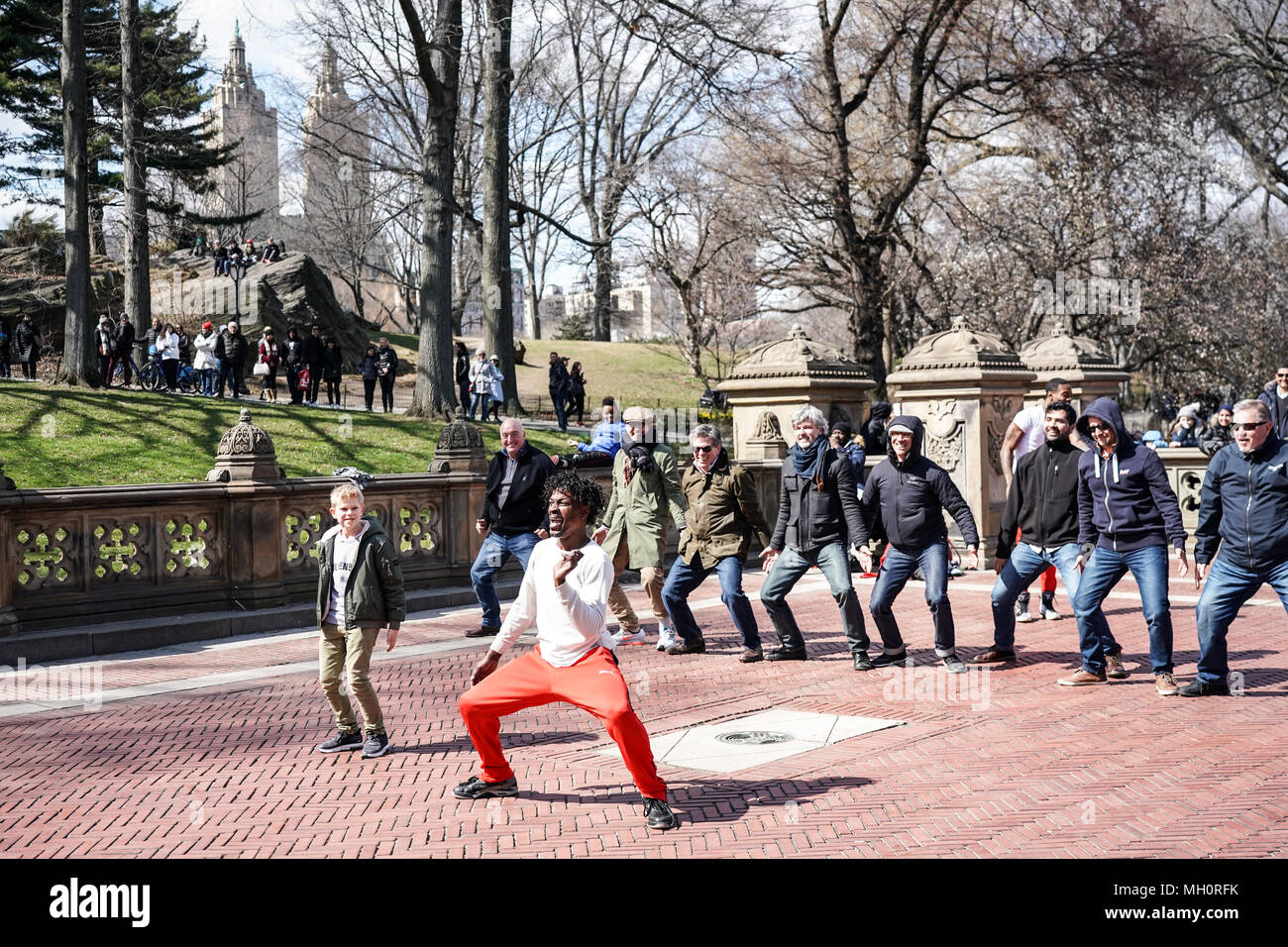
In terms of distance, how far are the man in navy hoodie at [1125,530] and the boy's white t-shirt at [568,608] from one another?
13.9 feet

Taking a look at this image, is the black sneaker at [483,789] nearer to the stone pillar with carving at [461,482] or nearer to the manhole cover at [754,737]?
the manhole cover at [754,737]

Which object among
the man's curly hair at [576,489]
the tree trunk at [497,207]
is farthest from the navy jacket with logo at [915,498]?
the tree trunk at [497,207]

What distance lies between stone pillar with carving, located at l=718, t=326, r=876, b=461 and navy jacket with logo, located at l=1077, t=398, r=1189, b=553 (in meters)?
9.20

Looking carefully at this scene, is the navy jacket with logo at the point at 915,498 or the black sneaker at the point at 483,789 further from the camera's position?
the navy jacket with logo at the point at 915,498

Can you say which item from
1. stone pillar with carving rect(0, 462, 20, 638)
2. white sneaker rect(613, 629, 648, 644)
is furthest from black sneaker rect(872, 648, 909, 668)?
stone pillar with carving rect(0, 462, 20, 638)

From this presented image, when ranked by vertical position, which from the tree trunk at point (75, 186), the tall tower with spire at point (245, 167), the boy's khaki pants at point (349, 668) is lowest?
the boy's khaki pants at point (349, 668)

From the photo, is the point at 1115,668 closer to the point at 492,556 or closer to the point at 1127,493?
the point at 1127,493

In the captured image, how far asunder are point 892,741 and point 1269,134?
35961 millimetres

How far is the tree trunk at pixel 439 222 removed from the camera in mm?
23250

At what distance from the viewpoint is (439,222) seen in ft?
81.4

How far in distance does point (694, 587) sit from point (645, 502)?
3.09 feet

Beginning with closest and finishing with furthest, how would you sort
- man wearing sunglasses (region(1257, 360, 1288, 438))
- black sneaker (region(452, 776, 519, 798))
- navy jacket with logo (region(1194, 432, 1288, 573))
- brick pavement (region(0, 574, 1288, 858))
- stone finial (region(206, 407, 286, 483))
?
brick pavement (region(0, 574, 1288, 858)) → black sneaker (region(452, 776, 519, 798)) → navy jacket with logo (region(1194, 432, 1288, 573)) → stone finial (region(206, 407, 286, 483)) → man wearing sunglasses (region(1257, 360, 1288, 438))

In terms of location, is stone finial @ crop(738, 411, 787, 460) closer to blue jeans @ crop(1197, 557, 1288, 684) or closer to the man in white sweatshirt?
blue jeans @ crop(1197, 557, 1288, 684)

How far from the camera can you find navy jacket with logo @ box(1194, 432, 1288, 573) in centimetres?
802
